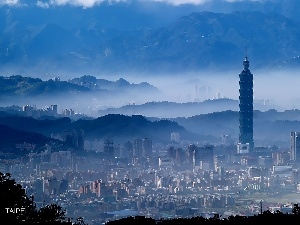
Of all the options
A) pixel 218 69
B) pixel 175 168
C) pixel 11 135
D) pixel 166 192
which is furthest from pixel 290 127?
pixel 218 69

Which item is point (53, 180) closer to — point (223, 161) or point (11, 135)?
point (11, 135)

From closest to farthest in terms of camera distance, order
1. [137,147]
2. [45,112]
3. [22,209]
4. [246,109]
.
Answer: [22,209] → [137,147] → [246,109] → [45,112]

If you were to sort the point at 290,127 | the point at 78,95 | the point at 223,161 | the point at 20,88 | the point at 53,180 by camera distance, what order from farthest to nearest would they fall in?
the point at 78,95 → the point at 20,88 → the point at 290,127 → the point at 223,161 → the point at 53,180

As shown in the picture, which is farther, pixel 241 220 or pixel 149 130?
pixel 149 130

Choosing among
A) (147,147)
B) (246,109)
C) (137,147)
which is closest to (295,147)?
(147,147)

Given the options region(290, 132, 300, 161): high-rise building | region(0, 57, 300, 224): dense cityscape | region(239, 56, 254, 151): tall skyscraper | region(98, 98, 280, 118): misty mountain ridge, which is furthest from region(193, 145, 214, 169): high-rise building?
region(98, 98, 280, 118): misty mountain ridge

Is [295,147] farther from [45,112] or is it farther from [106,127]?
[45,112]

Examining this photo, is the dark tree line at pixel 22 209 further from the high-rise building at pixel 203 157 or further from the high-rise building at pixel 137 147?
the high-rise building at pixel 137 147
